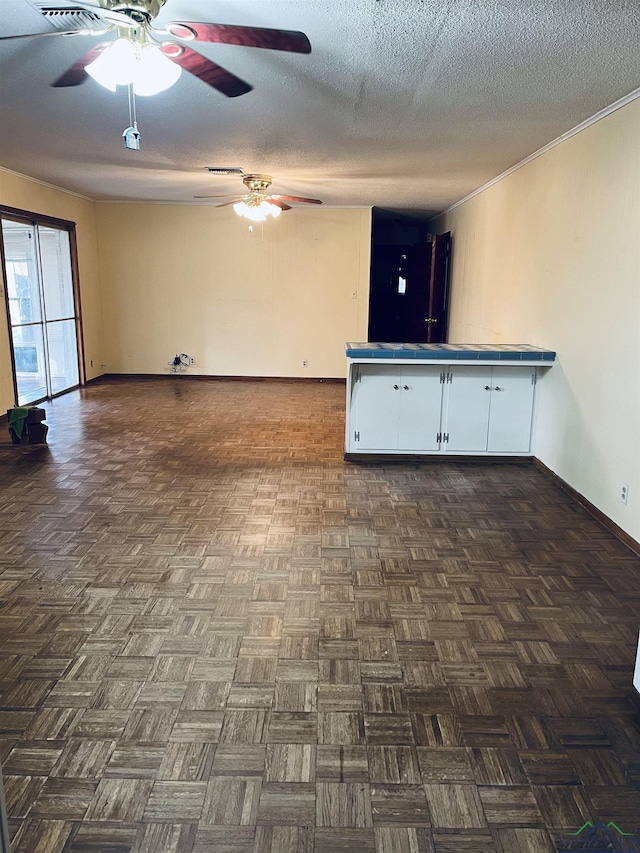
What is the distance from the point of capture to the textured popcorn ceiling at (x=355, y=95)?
8.19ft

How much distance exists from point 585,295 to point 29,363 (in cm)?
595

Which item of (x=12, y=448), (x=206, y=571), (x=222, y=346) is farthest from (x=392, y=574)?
(x=222, y=346)

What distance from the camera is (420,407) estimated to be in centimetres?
489

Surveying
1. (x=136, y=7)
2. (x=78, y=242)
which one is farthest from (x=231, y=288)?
(x=136, y=7)

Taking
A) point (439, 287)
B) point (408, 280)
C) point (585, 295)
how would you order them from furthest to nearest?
1. point (408, 280)
2. point (439, 287)
3. point (585, 295)

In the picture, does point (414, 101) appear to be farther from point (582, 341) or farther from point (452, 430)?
point (452, 430)

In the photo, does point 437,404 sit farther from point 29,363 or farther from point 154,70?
point 29,363

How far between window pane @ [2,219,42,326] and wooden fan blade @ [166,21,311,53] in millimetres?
4926

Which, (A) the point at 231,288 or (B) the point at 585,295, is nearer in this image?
(B) the point at 585,295

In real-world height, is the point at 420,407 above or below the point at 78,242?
below

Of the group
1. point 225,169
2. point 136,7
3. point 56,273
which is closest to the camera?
point 136,7

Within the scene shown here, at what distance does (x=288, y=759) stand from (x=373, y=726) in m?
0.31

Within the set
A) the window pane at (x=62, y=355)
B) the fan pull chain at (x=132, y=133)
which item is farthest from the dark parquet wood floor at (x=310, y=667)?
the window pane at (x=62, y=355)

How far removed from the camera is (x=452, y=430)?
4.93 metres
